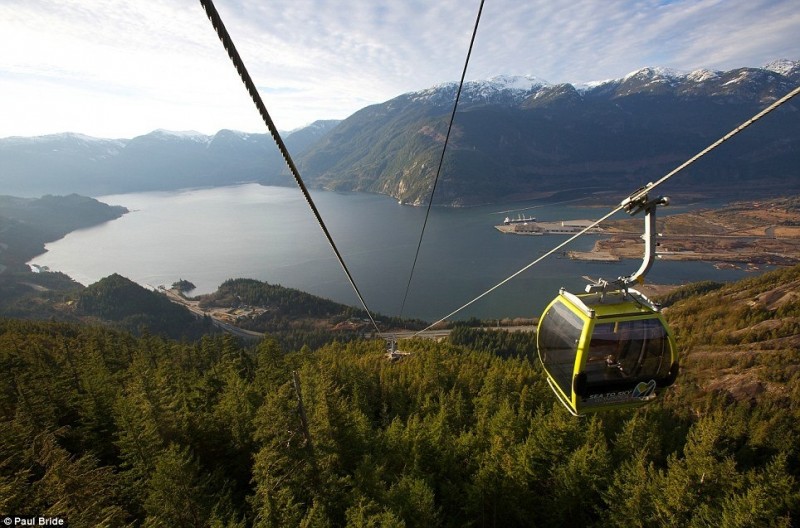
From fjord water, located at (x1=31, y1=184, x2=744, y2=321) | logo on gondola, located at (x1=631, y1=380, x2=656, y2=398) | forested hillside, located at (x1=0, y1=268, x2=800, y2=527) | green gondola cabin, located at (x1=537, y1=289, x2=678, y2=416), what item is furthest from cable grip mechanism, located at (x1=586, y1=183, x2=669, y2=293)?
fjord water, located at (x1=31, y1=184, x2=744, y2=321)

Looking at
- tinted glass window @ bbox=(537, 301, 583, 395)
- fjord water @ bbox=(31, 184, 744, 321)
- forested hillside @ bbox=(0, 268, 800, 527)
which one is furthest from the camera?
fjord water @ bbox=(31, 184, 744, 321)

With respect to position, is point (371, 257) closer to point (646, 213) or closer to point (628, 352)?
point (628, 352)

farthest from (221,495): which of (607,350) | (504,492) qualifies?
(607,350)

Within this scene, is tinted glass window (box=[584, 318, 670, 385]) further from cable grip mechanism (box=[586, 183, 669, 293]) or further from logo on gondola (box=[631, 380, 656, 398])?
cable grip mechanism (box=[586, 183, 669, 293])

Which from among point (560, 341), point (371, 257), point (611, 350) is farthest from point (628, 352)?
point (371, 257)

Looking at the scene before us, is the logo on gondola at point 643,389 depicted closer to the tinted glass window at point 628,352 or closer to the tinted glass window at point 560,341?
the tinted glass window at point 628,352

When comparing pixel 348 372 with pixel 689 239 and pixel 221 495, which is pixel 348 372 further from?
pixel 689 239

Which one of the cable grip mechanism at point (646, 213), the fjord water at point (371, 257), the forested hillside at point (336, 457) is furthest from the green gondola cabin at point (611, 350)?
the fjord water at point (371, 257)
